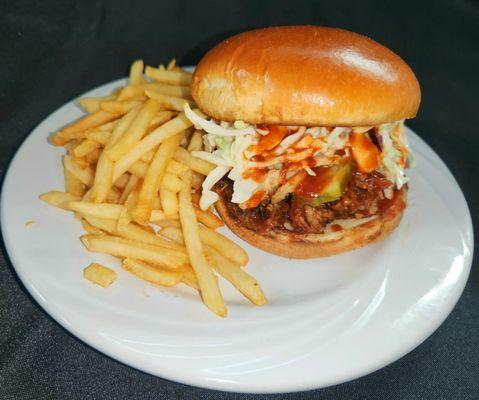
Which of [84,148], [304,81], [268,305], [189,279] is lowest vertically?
[268,305]

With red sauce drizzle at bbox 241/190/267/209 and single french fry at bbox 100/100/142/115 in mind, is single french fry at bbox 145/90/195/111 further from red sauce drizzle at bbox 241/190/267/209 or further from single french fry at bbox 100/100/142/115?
red sauce drizzle at bbox 241/190/267/209

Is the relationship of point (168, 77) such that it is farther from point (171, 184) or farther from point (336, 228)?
point (336, 228)

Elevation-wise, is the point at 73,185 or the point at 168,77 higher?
the point at 168,77

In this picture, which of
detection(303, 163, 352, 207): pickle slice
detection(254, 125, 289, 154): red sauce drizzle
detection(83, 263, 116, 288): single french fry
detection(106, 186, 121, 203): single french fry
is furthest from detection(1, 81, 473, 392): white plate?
detection(254, 125, 289, 154): red sauce drizzle

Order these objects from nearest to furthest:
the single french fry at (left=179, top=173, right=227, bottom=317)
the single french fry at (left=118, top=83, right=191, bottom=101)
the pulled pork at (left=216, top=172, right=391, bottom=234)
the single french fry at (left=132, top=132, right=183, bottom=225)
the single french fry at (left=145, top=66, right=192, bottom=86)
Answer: the single french fry at (left=179, top=173, right=227, bottom=317) → the single french fry at (left=132, top=132, right=183, bottom=225) → the pulled pork at (left=216, top=172, right=391, bottom=234) → the single french fry at (left=118, top=83, right=191, bottom=101) → the single french fry at (left=145, top=66, right=192, bottom=86)

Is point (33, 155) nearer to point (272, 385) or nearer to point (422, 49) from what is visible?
point (272, 385)

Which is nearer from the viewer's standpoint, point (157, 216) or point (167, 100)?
point (157, 216)

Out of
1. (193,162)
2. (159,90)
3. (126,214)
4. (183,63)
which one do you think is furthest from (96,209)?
(183,63)
